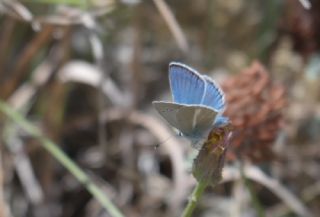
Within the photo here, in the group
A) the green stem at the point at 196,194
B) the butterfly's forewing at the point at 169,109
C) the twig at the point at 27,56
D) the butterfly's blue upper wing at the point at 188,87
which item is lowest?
the green stem at the point at 196,194

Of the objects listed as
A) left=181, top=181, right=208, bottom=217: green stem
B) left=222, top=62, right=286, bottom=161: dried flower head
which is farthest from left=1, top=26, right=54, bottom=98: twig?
left=181, top=181, right=208, bottom=217: green stem

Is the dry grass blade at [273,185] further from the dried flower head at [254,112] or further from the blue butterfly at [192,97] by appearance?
the blue butterfly at [192,97]

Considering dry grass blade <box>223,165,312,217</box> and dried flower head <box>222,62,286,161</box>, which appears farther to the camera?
dry grass blade <box>223,165,312,217</box>

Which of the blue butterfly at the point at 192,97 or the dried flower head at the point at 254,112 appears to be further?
the dried flower head at the point at 254,112

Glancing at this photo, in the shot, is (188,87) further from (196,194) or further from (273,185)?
(273,185)

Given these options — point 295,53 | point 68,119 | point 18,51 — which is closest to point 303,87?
point 295,53

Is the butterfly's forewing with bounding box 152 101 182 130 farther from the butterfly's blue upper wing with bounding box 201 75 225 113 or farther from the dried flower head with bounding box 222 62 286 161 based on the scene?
the dried flower head with bounding box 222 62 286 161

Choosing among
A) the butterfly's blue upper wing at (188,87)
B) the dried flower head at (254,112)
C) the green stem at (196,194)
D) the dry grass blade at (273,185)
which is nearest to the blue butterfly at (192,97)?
the butterfly's blue upper wing at (188,87)

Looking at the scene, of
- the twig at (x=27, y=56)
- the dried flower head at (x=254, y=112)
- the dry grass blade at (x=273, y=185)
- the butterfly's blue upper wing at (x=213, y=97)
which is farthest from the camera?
the twig at (x=27, y=56)
